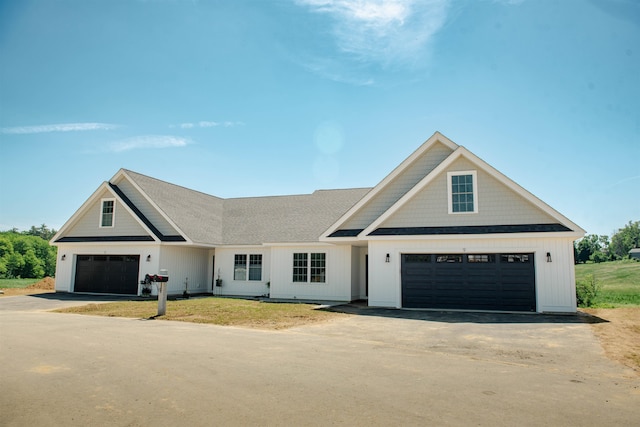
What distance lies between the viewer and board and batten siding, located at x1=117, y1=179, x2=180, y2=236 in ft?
78.5

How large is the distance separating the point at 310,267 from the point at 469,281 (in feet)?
26.8

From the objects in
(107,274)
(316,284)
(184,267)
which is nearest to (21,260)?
(107,274)

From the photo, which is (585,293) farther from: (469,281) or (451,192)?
(451,192)

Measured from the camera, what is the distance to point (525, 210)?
56.6ft

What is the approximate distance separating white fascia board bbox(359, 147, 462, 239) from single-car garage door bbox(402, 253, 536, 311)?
175 cm

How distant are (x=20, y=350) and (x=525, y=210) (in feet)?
54.4

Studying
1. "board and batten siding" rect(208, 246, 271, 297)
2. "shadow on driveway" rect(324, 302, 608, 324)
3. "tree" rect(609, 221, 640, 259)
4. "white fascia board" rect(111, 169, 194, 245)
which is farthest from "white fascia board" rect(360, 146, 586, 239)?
"tree" rect(609, 221, 640, 259)

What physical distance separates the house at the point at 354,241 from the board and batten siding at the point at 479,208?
4cm

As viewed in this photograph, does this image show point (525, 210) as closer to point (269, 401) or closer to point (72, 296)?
point (269, 401)

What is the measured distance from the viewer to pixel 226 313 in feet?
53.3

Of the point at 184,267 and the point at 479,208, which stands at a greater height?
A: the point at 479,208

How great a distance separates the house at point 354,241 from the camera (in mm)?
16969

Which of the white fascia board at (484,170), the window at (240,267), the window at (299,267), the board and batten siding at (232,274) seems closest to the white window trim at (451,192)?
the white fascia board at (484,170)

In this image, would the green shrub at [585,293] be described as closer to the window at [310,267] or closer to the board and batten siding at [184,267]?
the window at [310,267]
